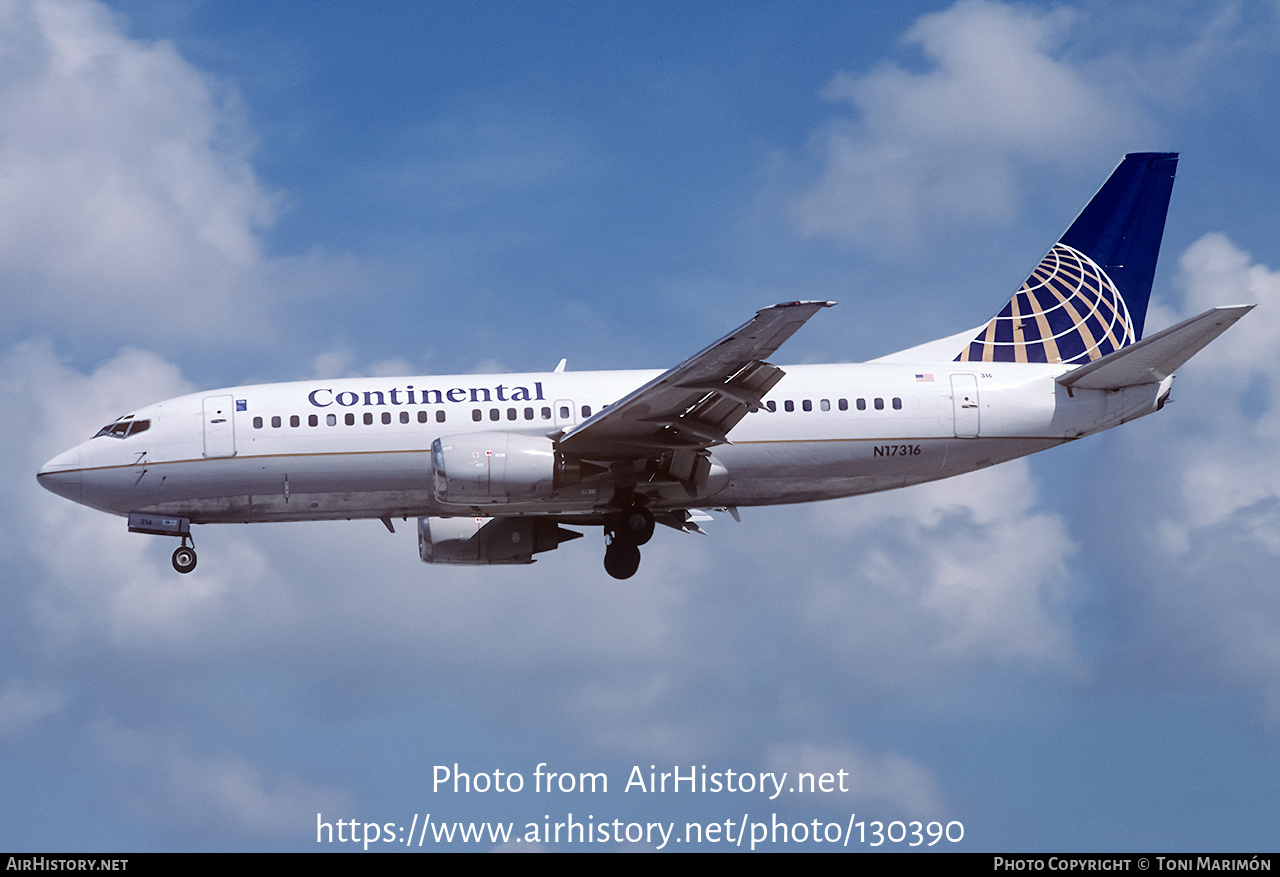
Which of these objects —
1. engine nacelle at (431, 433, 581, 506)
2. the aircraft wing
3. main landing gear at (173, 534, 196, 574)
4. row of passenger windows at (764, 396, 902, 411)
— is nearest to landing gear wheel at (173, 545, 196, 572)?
main landing gear at (173, 534, 196, 574)

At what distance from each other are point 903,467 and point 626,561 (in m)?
5.74

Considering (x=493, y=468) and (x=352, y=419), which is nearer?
(x=493, y=468)

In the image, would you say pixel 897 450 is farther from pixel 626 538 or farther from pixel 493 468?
pixel 493 468

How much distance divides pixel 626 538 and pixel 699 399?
13.0 feet

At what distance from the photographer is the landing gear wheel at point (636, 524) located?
90.4 ft

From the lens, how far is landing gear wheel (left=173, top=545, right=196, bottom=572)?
90.6ft

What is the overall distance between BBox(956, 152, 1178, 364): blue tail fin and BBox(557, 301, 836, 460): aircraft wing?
25.9 ft

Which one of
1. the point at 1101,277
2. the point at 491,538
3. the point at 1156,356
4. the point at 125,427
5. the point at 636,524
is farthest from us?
the point at 1101,277

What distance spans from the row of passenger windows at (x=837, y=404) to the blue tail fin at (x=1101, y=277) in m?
4.03

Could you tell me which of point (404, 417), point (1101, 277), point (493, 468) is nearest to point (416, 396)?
point (404, 417)

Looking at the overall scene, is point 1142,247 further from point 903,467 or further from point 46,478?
point 46,478

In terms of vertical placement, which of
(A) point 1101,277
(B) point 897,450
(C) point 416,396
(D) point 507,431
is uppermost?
(A) point 1101,277

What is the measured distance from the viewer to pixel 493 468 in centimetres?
2512

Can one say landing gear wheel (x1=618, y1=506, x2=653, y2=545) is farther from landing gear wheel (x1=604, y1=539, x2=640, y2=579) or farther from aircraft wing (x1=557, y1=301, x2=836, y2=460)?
aircraft wing (x1=557, y1=301, x2=836, y2=460)
